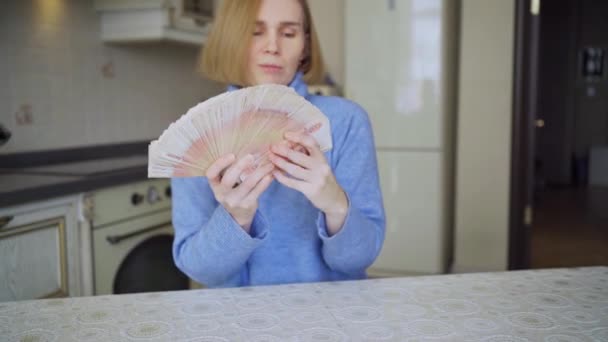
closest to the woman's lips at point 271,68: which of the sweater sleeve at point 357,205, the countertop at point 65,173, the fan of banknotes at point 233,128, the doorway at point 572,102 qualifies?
the sweater sleeve at point 357,205

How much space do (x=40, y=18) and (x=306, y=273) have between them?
5.84ft

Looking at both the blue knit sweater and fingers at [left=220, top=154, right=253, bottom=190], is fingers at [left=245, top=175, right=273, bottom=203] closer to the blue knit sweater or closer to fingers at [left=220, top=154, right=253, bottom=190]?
fingers at [left=220, top=154, right=253, bottom=190]

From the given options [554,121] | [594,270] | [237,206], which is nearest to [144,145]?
[237,206]

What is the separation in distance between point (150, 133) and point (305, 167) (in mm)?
2311

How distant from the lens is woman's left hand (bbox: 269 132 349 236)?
0.81 meters

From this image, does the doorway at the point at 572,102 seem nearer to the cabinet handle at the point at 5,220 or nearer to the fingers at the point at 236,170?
the cabinet handle at the point at 5,220

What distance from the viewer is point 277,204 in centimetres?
109

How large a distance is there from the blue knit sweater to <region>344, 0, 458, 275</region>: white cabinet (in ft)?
7.08

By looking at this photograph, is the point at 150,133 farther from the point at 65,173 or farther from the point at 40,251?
the point at 40,251

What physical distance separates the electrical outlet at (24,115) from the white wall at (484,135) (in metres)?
2.33

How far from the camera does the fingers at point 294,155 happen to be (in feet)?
2.65

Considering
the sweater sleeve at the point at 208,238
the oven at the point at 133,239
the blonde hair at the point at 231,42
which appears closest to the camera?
the sweater sleeve at the point at 208,238

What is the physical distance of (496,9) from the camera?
323 centimetres

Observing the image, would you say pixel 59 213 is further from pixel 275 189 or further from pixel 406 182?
pixel 406 182
